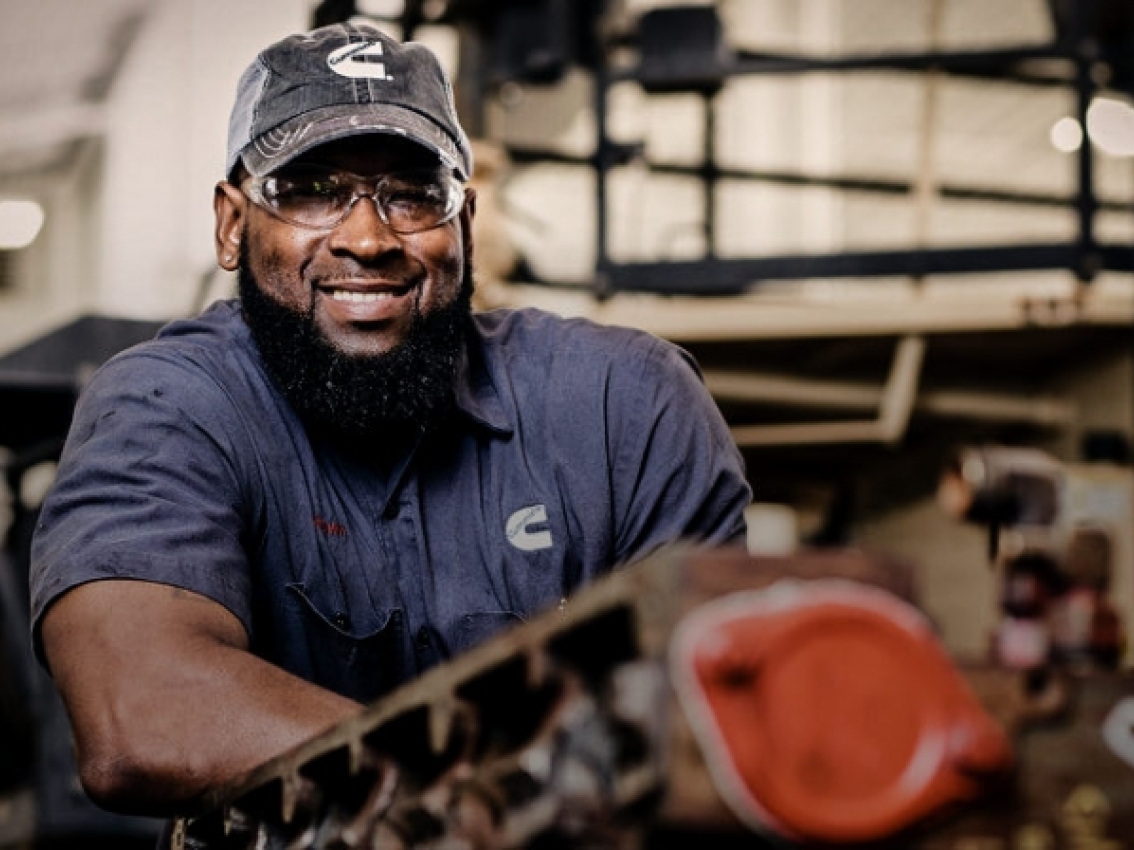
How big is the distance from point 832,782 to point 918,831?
0.07m

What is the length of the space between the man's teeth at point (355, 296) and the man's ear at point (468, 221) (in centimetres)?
25

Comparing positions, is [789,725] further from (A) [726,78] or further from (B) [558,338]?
(A) [726,78]

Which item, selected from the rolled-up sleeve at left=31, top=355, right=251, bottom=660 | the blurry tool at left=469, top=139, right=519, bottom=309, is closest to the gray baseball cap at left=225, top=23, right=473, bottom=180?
the rolled-up sleeve at left=31, top=355, right=251, bottom=660

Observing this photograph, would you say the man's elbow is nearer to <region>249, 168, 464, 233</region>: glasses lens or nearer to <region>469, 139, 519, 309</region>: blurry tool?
<region>249, 168, 464, 233</region>: glasses lens

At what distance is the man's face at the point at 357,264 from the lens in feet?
8.00

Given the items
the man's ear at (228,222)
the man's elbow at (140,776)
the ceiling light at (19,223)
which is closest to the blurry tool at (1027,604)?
the man's elbow at (140,776)

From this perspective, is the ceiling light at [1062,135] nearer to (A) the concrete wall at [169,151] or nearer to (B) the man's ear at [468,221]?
(A) the concrete wall at [169,151]

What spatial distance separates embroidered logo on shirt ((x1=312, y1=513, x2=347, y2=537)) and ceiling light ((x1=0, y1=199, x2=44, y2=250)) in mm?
8391

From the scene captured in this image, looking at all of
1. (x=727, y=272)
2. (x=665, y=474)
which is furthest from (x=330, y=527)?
(x=727, y=272)

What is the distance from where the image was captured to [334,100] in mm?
2434

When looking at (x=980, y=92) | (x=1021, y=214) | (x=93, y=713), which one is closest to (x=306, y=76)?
(x=93, y=713)

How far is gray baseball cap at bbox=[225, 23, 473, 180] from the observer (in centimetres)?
241

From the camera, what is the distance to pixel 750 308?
17.0 ft

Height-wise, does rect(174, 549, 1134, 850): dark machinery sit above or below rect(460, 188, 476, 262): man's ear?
above
